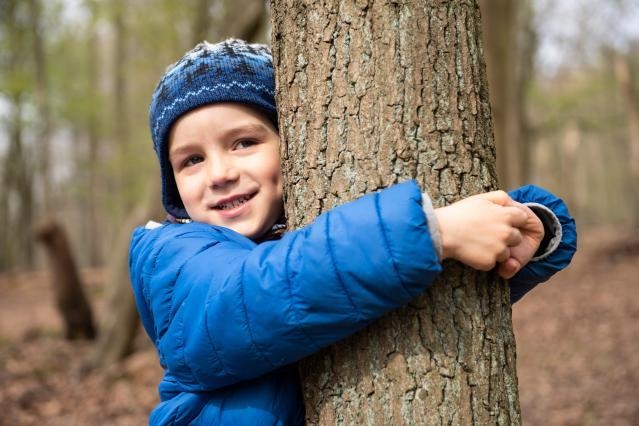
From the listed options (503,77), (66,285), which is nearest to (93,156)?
(66,285)

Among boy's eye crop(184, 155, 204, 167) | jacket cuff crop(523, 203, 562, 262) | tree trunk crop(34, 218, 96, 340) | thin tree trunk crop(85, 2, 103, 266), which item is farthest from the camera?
thin tree trunk crop(85, 2, 103, 266)

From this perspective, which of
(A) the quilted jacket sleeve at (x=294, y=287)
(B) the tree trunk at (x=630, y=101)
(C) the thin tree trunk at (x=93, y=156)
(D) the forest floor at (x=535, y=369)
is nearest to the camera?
(A) the quilted jacket sleeve at (x=294, y=287)

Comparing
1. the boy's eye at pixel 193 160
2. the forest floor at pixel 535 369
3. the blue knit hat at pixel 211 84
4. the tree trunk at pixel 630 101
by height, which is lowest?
the forest floor at pixel 535 369

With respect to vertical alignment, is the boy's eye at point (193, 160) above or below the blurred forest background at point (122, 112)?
below

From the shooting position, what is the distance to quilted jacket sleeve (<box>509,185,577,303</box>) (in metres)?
1.69

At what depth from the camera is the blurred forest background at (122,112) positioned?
734 cm

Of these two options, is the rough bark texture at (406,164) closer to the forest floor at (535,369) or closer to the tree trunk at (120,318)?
the forest floor at (535,369)

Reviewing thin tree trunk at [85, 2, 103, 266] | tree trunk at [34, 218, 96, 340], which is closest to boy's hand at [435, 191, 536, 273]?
tree trunk at [34, 218, 96, 340]

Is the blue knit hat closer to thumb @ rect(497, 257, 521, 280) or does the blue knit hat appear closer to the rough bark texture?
the rough bark texture

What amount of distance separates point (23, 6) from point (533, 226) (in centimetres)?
1985

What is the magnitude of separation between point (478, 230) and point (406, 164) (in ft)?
0.81

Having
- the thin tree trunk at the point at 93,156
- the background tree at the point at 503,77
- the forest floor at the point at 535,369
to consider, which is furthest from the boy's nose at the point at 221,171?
the thin tree trunk at the point at 93,156

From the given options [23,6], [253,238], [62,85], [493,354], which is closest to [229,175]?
[253,238]

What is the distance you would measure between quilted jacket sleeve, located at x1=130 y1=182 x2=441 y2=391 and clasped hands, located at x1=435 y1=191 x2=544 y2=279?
82 millimetres
